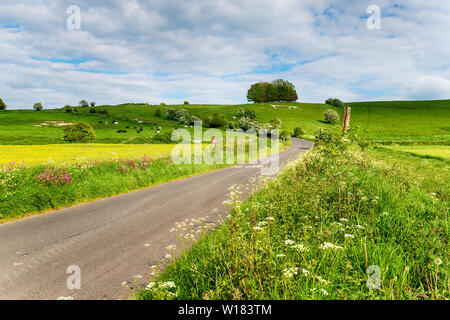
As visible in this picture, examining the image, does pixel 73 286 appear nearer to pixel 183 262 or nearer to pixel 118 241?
pixel 118 241

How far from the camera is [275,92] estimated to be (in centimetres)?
13938

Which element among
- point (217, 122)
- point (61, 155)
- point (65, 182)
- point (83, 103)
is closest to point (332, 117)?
point (217, 122)

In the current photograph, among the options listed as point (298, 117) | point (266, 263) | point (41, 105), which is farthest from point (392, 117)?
point (41, 105)

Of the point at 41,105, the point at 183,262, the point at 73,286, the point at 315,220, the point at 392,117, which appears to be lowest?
the point at 73,286

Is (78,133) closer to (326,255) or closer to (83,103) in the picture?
(326,255)

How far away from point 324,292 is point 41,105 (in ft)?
467

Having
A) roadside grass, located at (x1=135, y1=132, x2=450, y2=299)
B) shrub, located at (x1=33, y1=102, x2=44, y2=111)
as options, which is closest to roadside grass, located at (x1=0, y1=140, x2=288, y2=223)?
roadside grass, located at (x1=135, y1=132, x2=450, y2=299)

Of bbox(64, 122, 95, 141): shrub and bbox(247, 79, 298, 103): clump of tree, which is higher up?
bbox(247, 79, 298, 103): clump of tree

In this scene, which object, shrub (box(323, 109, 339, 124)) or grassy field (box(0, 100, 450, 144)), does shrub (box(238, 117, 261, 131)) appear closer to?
grassy field (box(0, 100, 450, 144))

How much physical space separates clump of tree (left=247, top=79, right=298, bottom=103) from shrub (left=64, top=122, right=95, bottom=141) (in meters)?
113

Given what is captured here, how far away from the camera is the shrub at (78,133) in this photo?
45.8 metres

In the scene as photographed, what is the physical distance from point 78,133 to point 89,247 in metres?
51.0

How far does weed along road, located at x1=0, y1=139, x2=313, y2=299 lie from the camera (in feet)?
13.8

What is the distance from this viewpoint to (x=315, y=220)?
5.16 metres
